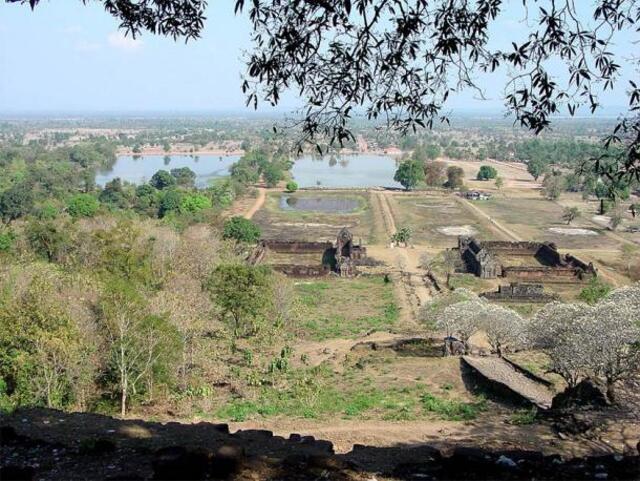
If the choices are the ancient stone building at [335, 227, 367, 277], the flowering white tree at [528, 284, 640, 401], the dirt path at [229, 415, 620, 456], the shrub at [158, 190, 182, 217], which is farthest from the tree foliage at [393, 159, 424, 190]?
the dirt path at [229, 415, 620, 456]

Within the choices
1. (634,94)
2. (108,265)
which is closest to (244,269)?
(108,265)

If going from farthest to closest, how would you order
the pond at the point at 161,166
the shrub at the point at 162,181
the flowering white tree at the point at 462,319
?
1. the pond at the point at 161,166
2. the shrub at the point at 162,181
3. the flowering white tree at the point at 462,319

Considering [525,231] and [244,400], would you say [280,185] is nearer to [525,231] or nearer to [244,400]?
[525,231]

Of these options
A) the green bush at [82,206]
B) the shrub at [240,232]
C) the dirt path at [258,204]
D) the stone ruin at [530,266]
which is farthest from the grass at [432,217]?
the green bush at [82,206]

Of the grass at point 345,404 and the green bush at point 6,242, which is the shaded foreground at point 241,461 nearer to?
A: the grass at point 345,404

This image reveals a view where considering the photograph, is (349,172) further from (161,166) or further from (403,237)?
(403,237)

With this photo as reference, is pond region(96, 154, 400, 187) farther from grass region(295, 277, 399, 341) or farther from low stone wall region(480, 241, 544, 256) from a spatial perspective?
grass region(295, 277, 399, 341)
